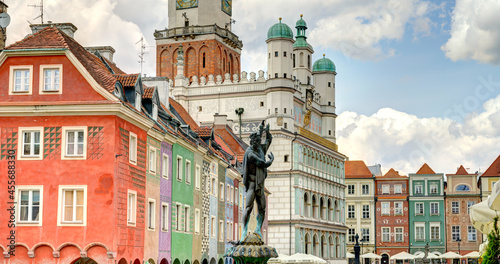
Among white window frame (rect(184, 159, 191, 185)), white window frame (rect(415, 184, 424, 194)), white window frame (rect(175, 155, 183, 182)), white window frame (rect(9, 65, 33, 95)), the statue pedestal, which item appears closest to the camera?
the statue pedestal

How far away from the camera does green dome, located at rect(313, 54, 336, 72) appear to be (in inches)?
3816

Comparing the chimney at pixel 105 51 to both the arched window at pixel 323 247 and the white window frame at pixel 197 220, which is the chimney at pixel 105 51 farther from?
the arched window at pixel 323 247

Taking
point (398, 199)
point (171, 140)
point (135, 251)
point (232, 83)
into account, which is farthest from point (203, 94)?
point (135, 251)

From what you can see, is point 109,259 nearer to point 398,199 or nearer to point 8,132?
point 8,132

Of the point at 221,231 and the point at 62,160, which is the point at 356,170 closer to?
the point at 221,231

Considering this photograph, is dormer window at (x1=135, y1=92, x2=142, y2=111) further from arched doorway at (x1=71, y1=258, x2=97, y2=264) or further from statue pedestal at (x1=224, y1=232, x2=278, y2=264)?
statue pedestal at (x1=224, y1=232, x2=278, y2=264)

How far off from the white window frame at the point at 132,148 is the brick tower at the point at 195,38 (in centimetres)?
5323

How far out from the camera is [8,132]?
3272 centimetres

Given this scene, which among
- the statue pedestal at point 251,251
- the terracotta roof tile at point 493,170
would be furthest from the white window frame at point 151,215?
the terracotta roof tile at point 493,170

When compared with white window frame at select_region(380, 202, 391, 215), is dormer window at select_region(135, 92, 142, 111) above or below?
above

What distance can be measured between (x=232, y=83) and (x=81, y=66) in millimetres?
51677

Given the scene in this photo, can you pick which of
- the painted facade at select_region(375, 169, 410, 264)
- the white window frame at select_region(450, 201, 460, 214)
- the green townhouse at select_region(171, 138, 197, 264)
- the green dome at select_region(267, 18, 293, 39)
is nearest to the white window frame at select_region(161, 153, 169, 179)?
the green townhouse at select_region(171, 138, 197, 264)

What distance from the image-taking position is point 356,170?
110 metres

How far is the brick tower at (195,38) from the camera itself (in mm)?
87688
